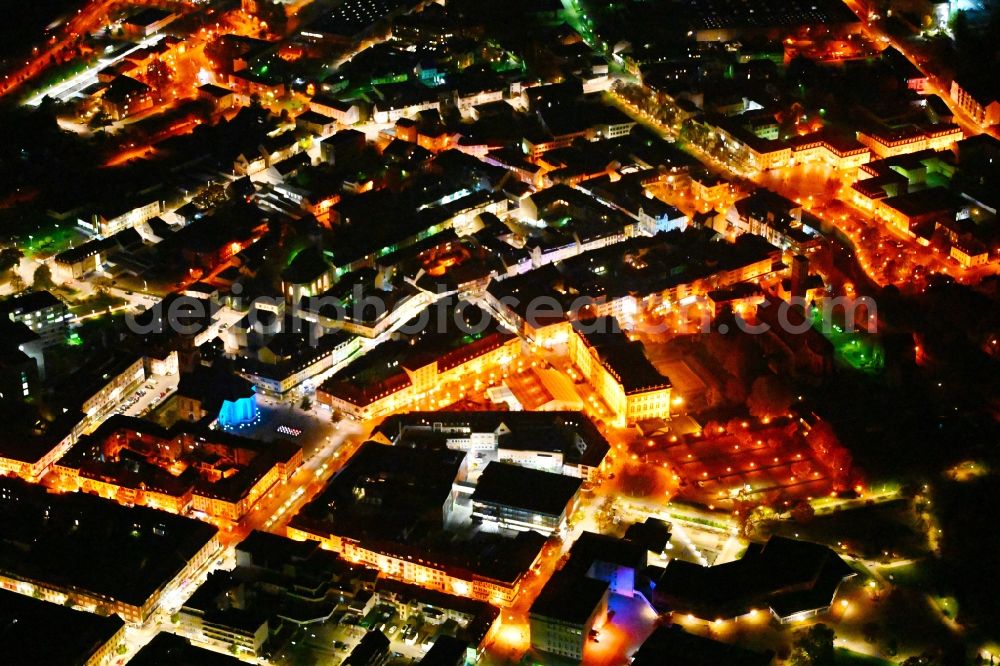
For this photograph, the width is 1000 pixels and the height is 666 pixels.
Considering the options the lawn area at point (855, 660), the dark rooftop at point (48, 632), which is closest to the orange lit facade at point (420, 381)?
the dark rooftop at point (48, 632)

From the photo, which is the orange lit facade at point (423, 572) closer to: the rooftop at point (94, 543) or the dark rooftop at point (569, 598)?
the dark rooftop at point (569, 598)

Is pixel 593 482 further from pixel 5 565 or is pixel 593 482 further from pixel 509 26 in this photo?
pixel 509 26

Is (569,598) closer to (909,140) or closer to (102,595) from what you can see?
(102,595)

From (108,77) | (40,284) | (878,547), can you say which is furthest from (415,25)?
(878,547)

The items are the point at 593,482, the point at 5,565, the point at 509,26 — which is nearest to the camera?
the point at 5,565

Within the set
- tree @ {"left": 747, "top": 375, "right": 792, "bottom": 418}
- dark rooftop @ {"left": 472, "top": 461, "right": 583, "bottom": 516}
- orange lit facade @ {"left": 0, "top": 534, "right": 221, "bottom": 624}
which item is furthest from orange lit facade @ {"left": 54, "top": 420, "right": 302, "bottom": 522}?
tree @ {"left": 747, "top": 375, "right": 792, "bottom": 418}

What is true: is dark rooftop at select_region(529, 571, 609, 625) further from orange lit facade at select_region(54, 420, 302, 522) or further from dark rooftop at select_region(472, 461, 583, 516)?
orange lit facade at select_region(54, 420, 302, 522)
